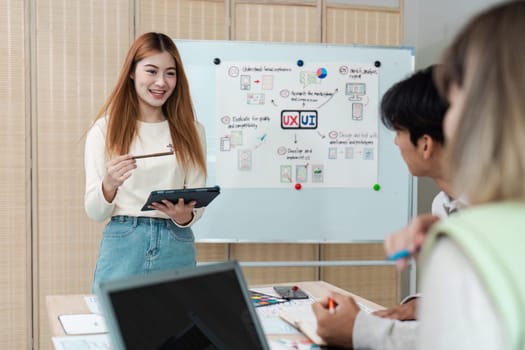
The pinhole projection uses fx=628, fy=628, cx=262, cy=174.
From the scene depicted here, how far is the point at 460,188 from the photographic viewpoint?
68 centimetres

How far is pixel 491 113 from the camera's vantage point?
646 mm

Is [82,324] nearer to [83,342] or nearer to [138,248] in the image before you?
[83,342]

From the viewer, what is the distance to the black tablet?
1.99 metres

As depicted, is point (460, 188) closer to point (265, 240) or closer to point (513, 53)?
point (513, 53)

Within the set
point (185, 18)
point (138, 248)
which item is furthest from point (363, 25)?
point (138, 248)

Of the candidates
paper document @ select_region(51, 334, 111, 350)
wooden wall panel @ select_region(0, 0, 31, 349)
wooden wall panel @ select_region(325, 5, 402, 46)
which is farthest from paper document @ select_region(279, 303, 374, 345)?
wooden wall panel @ select_region(325, 5, 402, 46)

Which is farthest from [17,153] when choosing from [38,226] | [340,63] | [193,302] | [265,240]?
[193,302]

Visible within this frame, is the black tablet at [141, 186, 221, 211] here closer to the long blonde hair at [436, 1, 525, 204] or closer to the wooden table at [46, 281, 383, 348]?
the wooden table at [46, 281, 383, 348]

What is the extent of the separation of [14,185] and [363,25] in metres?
2.13

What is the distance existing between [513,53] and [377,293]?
127 inches

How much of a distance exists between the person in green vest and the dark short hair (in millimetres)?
928

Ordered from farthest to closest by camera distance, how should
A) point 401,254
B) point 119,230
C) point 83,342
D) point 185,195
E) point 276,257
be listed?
point 276,257
point 119,230
point 185,195
point 83,342
point 401,254

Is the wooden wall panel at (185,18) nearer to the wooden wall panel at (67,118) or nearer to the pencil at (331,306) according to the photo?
the wooden wall panel at (67,118)

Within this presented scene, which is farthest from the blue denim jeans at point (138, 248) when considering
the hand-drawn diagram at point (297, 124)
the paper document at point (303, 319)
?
the hand-drawn diagram at point (297, 124)
